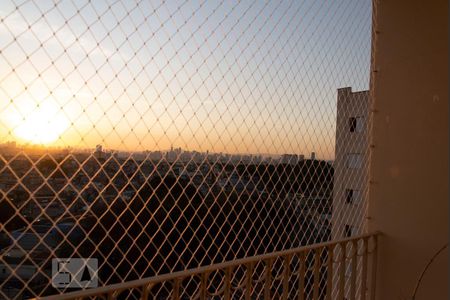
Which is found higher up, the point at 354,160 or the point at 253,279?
the point at 354,160

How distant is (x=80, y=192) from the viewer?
1.50m

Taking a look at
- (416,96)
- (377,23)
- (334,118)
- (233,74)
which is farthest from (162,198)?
(377,23)

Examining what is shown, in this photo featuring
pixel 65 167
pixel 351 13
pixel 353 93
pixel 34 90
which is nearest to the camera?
pixel 34 90

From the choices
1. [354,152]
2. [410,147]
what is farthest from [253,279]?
[354,152]

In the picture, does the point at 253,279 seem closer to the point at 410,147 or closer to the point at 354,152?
the point at 410,147

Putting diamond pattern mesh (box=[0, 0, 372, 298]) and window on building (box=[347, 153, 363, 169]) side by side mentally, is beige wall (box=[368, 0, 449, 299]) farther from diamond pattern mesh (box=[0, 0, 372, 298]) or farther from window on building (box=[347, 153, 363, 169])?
window on building (box=[347, 153, 363, 169])

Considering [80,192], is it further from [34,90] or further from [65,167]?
[34,90]

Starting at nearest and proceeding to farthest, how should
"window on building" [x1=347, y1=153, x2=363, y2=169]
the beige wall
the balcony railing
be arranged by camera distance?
1. the balcony railing
2. the beige wall
3. "window on building" [x1=347, y1=153, x2=363, y2=169]

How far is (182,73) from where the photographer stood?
1.78 metres

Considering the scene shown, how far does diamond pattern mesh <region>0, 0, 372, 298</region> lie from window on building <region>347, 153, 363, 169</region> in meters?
0.10

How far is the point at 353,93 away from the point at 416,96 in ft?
1.57

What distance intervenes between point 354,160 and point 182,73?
159 centimetres

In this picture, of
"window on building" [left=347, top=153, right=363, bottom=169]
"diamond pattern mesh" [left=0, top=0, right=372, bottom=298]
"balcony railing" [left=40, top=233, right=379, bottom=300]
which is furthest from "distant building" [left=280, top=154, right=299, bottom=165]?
"window on building" [left=347, top=153, right=363, bottom=169]

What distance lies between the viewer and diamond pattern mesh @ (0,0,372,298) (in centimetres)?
136
